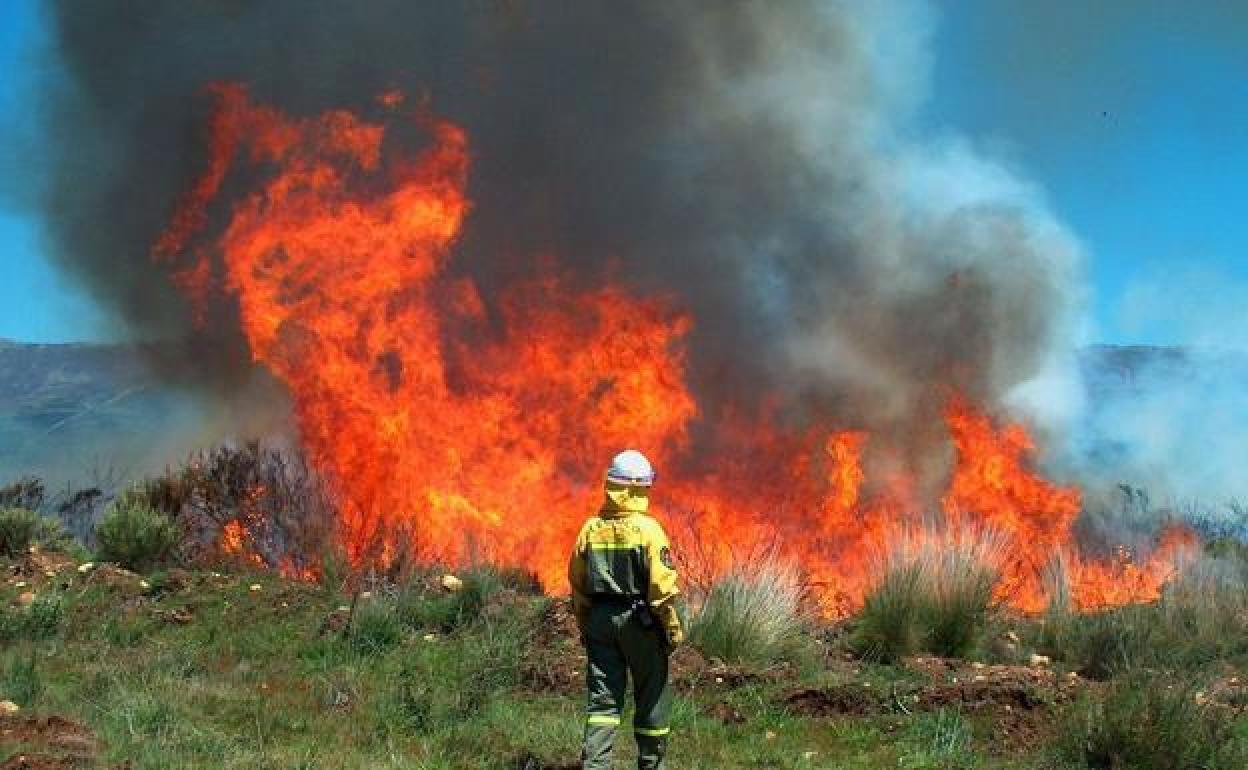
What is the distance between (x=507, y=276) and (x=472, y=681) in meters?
10.0

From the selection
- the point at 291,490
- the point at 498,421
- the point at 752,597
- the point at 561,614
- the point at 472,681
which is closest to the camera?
the point at 472,681

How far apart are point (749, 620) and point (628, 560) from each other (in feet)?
10.4

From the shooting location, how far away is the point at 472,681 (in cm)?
720

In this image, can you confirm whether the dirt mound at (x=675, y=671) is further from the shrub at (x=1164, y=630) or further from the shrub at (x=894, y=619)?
the shrub at (x=1164, y=630)

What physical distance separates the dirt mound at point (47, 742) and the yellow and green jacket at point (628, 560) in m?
2.51

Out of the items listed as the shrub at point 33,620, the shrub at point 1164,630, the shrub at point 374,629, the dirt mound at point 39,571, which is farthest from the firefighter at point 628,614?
the dirt mound at point 39,571

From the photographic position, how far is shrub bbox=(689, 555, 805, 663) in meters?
7.83

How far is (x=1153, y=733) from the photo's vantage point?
523cm

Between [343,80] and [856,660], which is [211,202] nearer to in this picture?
[343,80]

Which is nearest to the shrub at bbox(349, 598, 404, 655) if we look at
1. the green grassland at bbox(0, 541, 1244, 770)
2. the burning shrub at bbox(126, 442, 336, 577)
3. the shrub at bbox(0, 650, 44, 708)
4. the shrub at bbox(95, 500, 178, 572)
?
the green grassland at bbox(0, 541, 1244, 770)

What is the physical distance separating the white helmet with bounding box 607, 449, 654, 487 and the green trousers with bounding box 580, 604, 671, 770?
0.60 m

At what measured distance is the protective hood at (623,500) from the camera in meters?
5.06

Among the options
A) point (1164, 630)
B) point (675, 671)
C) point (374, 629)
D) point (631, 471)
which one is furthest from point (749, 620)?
point (1164, 630)

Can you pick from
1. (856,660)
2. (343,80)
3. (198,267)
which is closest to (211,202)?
(198,267)
